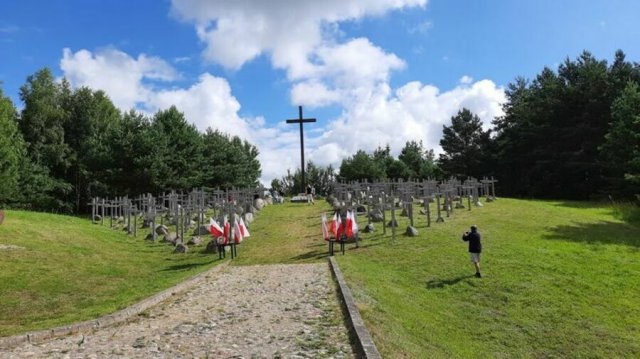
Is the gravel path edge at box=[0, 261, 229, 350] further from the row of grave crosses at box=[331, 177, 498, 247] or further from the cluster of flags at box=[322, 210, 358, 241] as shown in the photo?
the row of grave crosses at box=[331, 177, 498, 247]

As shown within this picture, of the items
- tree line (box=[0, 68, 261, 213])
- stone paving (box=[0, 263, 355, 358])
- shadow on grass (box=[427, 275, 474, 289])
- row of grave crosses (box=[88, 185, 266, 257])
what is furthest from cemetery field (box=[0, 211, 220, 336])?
tree line (box=[0, 68, 261, 213])

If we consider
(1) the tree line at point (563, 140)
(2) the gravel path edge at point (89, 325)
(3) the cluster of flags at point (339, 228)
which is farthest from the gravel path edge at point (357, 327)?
(1) the tree line at point (563, 140)

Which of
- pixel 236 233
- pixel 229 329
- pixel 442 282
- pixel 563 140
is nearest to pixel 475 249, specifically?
pixel 442 282

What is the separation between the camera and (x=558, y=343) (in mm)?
10930

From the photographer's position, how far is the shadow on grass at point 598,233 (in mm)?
20186

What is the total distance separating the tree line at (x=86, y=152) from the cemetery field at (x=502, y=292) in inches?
1098

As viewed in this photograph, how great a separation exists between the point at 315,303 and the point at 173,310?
3040mm

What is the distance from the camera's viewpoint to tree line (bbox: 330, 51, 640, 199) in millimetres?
35472

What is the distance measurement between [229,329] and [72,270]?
938cm

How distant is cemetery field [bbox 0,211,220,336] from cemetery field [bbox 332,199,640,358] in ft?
18.1

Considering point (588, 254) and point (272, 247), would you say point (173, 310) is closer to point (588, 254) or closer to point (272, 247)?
point (272, 247)

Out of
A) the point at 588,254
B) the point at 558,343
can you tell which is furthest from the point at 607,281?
the point at 558,343

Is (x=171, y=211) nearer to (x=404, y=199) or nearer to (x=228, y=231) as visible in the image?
(x=228, y=231)

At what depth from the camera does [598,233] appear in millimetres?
21844
